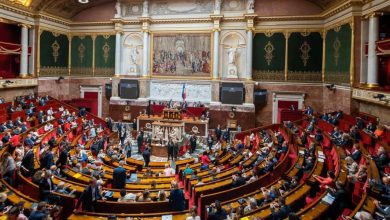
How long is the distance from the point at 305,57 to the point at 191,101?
9.63 meters

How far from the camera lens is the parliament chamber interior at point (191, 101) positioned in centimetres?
911

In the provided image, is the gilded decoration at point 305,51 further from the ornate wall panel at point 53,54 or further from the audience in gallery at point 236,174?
the ornate wall panel at point 53,54

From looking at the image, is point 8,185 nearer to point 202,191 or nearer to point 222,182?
point 202,191

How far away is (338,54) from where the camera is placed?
63.2 feet

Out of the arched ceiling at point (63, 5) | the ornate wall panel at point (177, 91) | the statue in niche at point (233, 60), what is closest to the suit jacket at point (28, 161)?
the arched ceiling at point (63, 5)

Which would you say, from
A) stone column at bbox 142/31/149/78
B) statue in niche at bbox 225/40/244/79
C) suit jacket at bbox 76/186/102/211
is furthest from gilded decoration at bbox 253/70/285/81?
suit jacket at bbox 76/186/102/211

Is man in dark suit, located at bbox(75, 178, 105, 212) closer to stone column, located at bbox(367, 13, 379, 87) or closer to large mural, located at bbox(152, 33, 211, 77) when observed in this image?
stone column, located at bbox(367, 13, 379, 87)

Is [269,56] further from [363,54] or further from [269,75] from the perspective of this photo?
[363,54]

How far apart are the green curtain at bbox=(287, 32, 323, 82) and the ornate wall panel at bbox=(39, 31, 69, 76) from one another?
64.1ft

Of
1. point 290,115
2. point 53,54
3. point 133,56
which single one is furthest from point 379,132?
point 53,54

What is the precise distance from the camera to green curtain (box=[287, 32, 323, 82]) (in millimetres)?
22562

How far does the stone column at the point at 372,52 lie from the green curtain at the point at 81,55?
72.0 feet

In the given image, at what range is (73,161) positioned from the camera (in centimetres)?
1194

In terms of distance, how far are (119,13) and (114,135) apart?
1174 centimetres
